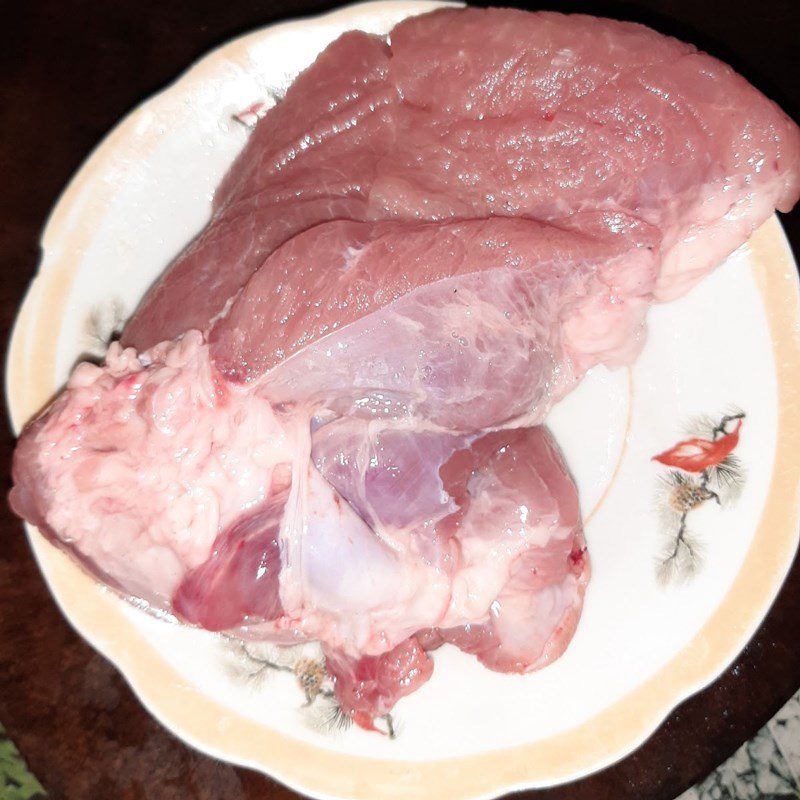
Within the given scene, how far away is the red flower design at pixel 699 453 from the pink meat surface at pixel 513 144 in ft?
1.84

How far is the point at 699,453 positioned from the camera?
6.02ft

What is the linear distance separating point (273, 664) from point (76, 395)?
2.92 feet

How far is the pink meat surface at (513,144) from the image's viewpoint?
1.36 metres

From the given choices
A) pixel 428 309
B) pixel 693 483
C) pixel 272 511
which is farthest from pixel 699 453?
pixel 272 511

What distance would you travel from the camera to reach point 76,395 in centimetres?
A: 130

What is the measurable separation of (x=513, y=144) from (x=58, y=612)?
186 cm

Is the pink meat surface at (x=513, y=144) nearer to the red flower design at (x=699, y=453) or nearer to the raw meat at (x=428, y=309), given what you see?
the raw meat at (x=428, y=309)

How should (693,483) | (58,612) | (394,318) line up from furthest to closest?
1. (58,612)
2. (693,483)
3. (394,318)

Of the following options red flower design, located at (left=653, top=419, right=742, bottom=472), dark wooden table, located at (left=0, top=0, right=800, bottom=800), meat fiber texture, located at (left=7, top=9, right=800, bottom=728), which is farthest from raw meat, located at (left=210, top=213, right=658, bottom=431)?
dark wooden table, located at (left=0, top=0, right=800, bottom=800)

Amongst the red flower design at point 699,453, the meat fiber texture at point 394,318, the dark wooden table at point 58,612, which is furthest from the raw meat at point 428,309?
the dark wooden table at point 58,612

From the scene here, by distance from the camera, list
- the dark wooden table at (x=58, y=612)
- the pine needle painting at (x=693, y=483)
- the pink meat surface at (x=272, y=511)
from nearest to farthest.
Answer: the pink meat surface at (x=272, y=511), the pine needle painting at (x=693, y=483), the dark wooden table at (x=58, y=612)

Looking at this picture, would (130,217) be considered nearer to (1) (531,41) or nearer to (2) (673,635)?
(1) (531,41)

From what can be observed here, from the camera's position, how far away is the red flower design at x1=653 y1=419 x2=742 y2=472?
1.82 m

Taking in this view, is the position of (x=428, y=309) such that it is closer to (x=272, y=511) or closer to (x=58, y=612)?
(x=272, y=511)
